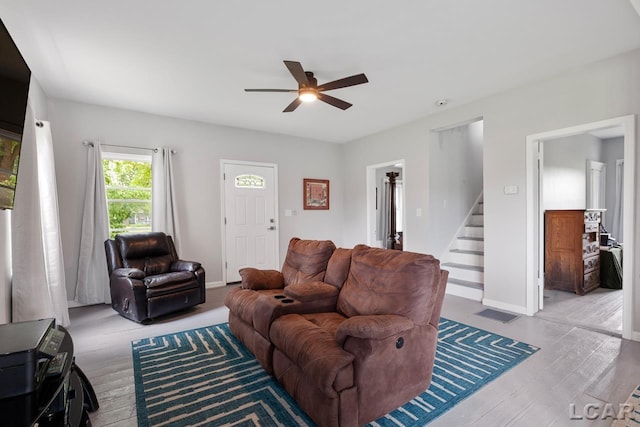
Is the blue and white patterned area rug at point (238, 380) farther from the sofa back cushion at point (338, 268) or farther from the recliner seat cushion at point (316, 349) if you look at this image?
the sofa back cushion at point (338, 268)

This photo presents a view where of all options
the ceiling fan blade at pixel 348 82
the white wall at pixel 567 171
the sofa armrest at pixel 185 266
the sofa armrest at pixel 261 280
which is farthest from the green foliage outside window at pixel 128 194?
the white wall at pixel 567 171

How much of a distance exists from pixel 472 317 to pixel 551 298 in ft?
5.11

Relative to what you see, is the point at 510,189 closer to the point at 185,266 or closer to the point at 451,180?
the point at 451,180

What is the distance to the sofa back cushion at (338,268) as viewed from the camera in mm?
2438

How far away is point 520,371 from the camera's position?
87.9 inches

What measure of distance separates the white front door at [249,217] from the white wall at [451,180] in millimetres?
2701

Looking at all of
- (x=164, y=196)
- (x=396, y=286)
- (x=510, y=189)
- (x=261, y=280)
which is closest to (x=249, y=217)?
(x=164, y=196)

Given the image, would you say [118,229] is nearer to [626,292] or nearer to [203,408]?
[203,408]

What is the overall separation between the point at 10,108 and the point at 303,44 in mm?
2038

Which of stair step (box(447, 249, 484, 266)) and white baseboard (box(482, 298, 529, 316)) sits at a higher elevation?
stair step (box(447, 249, 484, 266))

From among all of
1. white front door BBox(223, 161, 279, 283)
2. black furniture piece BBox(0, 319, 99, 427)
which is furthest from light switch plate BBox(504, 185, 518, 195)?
black furniture piece BBox(0, 319, 99, 427)

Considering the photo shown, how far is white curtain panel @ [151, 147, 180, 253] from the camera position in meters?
4.28

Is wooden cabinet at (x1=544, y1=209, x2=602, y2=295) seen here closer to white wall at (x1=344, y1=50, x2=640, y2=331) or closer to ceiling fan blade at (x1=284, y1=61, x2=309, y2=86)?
white wall at (x1=344, y1=50, x2=640, y2=331)

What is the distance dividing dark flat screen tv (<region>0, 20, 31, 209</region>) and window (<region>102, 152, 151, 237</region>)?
2582mm
